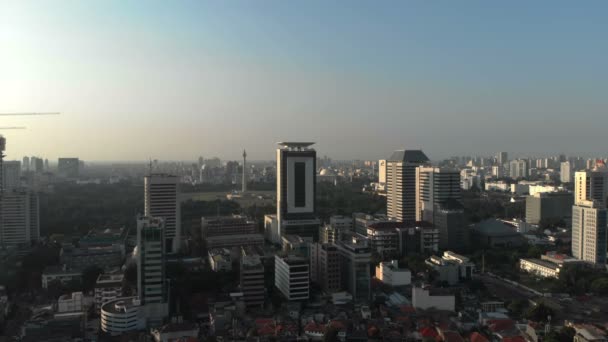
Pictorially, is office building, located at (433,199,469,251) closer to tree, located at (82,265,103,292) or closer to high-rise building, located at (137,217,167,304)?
high-rise building, located at (137,217,167,304)

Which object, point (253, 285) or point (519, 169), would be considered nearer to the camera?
point (253, 285)

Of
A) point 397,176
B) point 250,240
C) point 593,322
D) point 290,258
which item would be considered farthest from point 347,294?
point 397,176

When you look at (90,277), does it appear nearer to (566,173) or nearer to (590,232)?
(590,232)

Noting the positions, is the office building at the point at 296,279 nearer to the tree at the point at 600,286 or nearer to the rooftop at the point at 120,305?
the rooftop at the point at 120,305

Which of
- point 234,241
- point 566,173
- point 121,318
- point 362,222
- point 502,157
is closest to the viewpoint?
point 121,318

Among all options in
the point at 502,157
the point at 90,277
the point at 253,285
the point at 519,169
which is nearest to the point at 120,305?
the point at 253,285

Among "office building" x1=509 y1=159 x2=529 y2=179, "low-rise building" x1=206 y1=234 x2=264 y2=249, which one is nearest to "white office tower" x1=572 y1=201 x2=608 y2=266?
"low-rise building" x1=206 y1=234 x2=264 y2=249

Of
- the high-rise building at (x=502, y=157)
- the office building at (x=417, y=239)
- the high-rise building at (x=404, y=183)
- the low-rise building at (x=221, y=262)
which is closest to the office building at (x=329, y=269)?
the low-rise building at (x=221, y=262)
